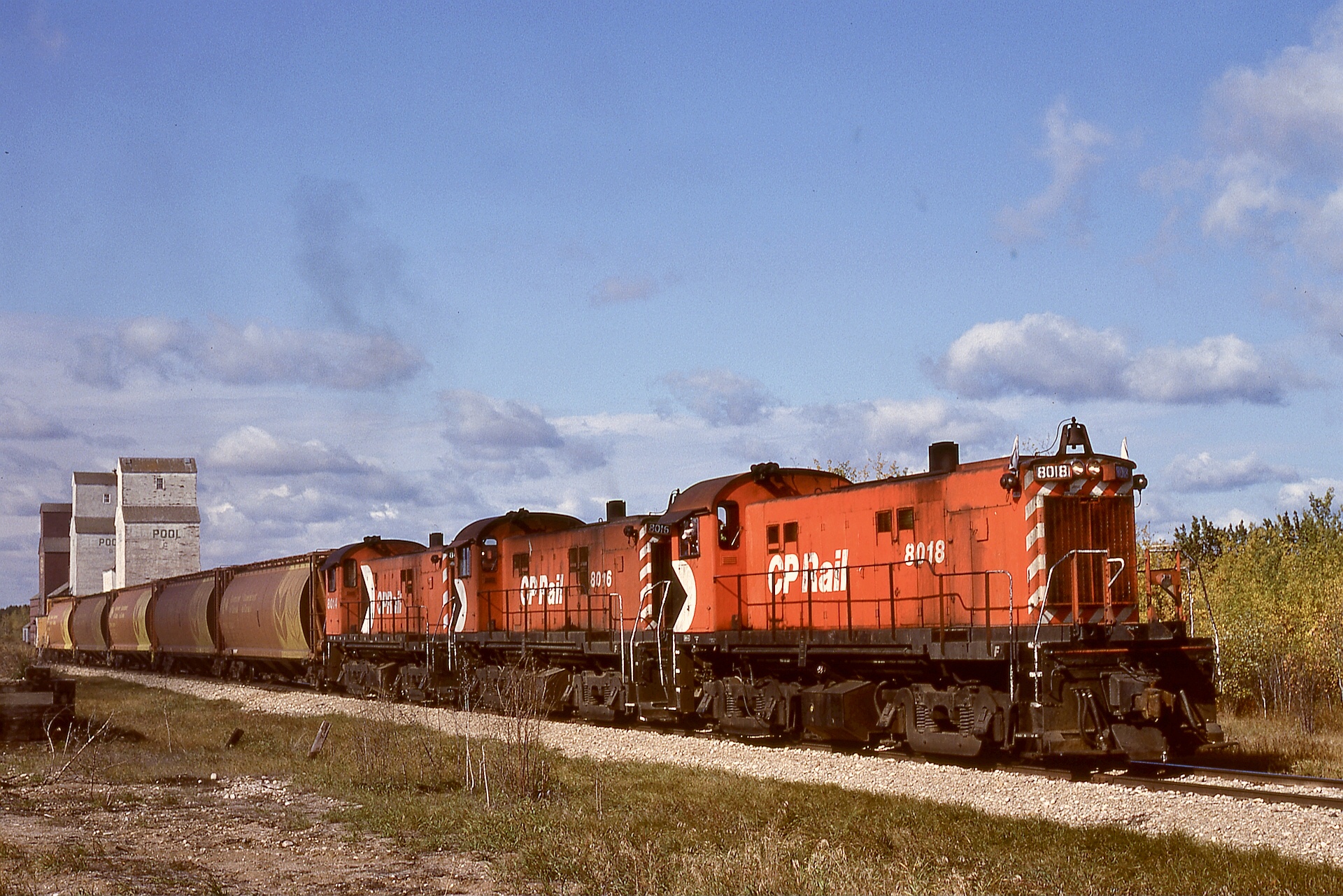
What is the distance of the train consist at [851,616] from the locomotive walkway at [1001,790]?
1.95 feet

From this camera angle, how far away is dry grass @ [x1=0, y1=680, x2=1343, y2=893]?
942 cm

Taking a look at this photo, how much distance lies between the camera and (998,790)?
14.1m

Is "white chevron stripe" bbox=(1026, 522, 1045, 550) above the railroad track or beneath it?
above

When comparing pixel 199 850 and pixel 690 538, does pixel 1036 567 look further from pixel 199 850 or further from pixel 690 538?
pixel 199 850

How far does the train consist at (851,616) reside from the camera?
49.5 feet

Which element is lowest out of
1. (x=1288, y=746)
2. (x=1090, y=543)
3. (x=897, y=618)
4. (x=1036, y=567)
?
(x=1288, y=746)

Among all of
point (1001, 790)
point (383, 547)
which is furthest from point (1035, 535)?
point (383, 547)

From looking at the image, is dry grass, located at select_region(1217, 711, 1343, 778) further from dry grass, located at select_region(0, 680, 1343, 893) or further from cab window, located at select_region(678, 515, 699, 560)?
cab window, located at select_region(678, 515, 699, 560)

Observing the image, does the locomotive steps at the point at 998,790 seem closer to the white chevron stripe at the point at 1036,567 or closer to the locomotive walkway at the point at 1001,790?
the locomotive walkway at the point at 1001,790

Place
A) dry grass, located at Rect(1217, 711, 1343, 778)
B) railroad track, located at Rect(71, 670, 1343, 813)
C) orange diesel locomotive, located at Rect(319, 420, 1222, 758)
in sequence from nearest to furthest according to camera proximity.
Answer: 1. railroad track, located at Rect(71, 670, 1343, 813)
2. orange diesel locomotive, located at Rect(319, 420, 1222, 758)
3. dry grass, located at Rect(1217, 711, 1343, 778)

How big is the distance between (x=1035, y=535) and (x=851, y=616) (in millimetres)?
3546

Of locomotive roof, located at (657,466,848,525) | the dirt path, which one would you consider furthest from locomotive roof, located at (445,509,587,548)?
the dirt path

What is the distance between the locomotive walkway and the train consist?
596 mm

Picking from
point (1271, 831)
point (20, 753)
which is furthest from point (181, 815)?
point (1271, 831)
